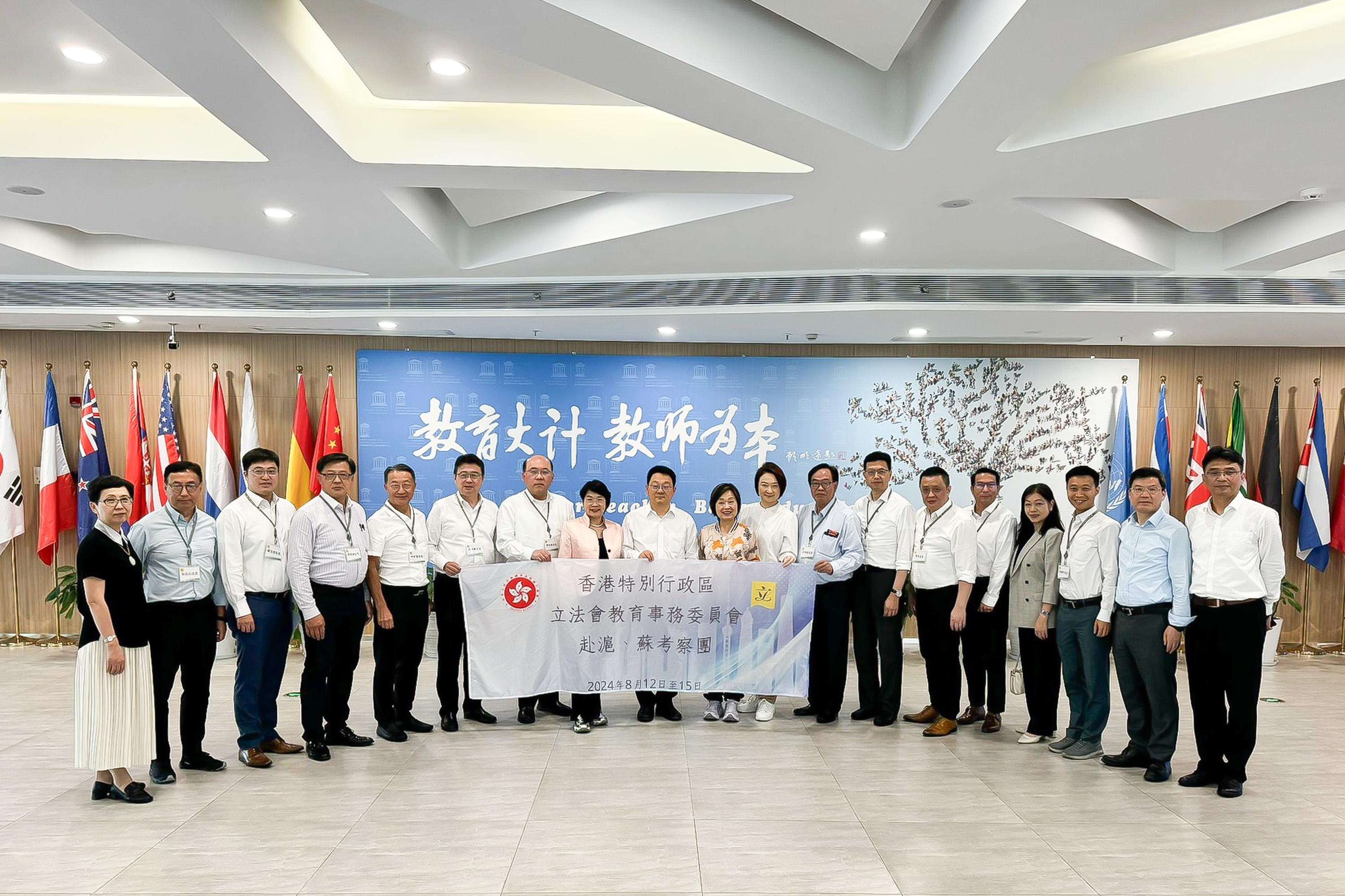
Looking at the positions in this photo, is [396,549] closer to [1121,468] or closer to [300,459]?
[300,459]

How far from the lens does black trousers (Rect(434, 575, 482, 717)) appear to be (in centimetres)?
476

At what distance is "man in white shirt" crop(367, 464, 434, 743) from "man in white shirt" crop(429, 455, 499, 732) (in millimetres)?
122

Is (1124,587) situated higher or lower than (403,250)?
lower

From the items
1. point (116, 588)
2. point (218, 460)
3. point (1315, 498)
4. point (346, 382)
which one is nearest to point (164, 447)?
point (218, 460)

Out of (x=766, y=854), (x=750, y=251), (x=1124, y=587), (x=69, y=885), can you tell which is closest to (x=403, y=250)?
(x=750, y=251)

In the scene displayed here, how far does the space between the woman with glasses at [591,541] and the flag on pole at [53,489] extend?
4634 millimetres

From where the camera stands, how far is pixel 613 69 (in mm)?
2641

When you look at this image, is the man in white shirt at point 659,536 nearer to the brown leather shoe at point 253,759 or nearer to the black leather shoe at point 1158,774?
the brown leather shoe at point 253,759

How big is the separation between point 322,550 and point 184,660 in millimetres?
756

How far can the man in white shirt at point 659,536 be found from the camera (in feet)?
16.2

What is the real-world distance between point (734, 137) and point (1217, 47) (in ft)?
5.43

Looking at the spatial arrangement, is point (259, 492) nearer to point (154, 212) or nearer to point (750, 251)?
point (154, 212)

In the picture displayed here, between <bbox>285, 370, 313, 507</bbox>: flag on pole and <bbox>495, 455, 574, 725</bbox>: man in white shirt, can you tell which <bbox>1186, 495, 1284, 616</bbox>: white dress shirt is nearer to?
<bbox>495, 455, 574, 725</bbox>: man in white shirt

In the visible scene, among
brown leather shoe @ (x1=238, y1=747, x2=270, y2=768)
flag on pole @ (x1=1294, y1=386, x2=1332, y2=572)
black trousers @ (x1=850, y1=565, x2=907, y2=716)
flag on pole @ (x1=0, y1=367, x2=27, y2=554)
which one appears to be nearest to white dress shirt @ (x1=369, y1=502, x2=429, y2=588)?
brown leather shoe @ (x1=238, y1=747, x2=270, y2=768)
